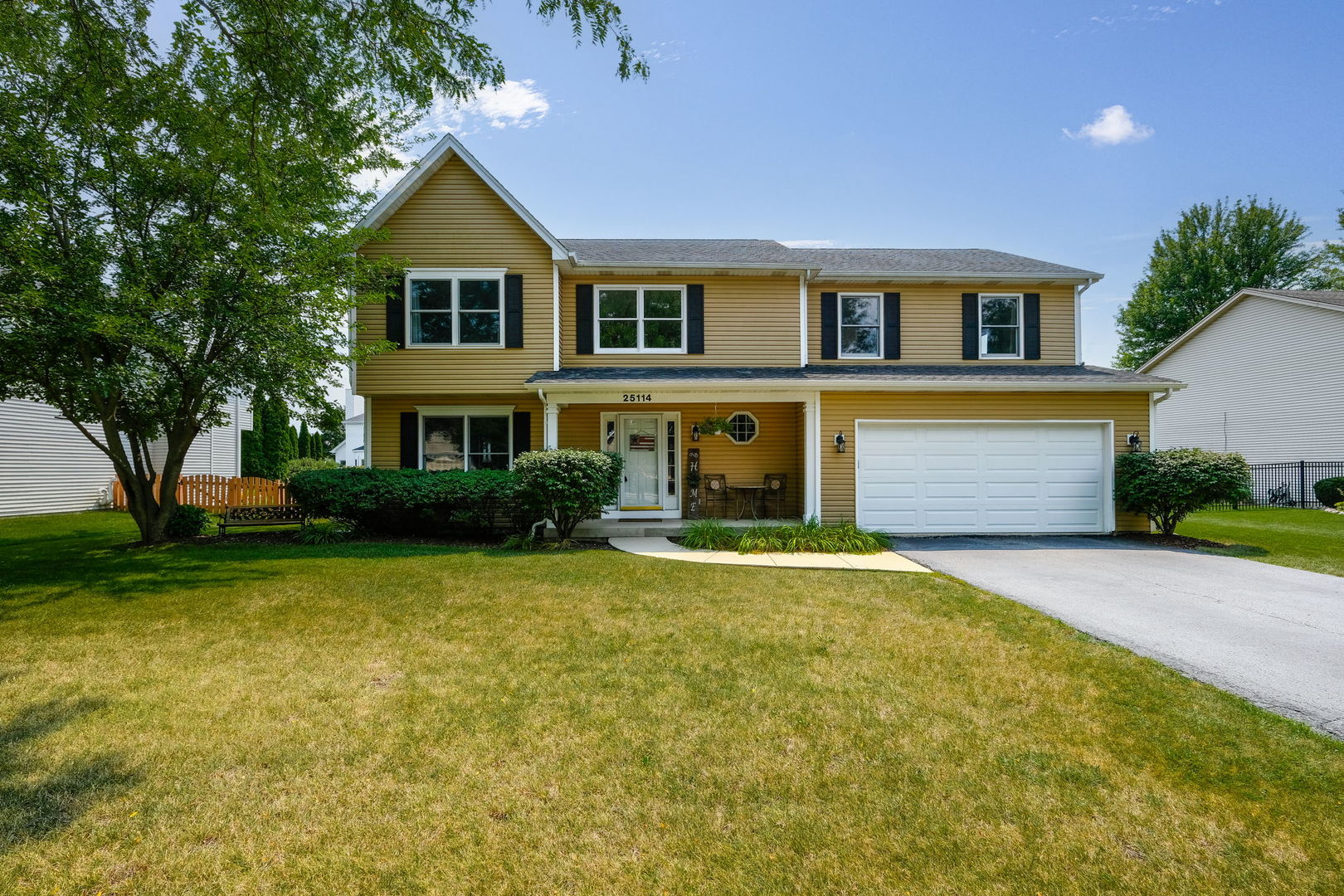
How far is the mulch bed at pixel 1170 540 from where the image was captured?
1029 centimetres

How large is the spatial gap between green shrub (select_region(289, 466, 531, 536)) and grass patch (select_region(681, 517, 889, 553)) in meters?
3.43

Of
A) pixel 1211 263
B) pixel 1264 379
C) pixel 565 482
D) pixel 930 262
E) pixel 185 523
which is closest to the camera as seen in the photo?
pixel 565 482

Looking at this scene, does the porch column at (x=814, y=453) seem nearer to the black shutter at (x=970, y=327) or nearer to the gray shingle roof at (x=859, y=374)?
the gray shingle roof at (x=859, y=374)

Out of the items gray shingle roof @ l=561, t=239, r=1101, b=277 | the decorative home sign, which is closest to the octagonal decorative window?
the decorative home sign

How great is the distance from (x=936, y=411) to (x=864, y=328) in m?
2.81

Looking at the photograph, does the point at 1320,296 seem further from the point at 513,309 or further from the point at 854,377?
the point at 513,309

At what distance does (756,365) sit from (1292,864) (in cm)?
1084

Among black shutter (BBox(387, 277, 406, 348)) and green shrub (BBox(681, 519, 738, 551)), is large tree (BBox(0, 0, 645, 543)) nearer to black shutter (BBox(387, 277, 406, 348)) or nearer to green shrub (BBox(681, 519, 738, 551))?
black shutter (BBox(387, 277, 406, 348))

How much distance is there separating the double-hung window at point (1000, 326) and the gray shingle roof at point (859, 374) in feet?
1.46

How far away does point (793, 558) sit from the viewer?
9219mm

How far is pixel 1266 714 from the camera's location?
12.2ft

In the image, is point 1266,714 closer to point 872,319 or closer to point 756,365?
point 756,365

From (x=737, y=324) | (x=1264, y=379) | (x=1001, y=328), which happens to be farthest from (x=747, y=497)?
(x=1264, y=379)

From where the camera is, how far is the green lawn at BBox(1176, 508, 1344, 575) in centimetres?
906
